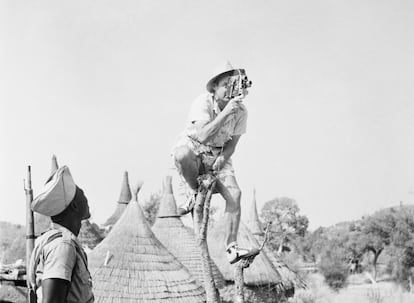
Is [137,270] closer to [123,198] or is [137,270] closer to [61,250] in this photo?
[61,250]

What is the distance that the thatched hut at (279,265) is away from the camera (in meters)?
14.6

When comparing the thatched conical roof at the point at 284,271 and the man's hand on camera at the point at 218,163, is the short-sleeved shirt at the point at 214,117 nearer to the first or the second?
the man's hand on camera at the point at 218,163

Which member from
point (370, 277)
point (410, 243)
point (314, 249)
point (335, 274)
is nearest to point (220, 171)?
point (335, 274)

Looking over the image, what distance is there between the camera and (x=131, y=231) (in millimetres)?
8250

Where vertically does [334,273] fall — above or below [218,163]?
below

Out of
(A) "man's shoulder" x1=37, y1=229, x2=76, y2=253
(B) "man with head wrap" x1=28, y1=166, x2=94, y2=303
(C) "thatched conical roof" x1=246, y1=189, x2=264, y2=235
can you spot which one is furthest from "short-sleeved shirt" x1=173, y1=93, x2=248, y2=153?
(C) "thatched conical roof" x1=246, y1=189, x2=264, y2=235

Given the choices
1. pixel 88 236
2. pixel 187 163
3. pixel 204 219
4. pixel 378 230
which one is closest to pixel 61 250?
pixel 187 163

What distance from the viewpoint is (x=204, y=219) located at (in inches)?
134

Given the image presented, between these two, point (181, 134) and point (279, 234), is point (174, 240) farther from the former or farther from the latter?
point (279, 234)

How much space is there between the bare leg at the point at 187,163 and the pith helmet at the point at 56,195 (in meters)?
0.97

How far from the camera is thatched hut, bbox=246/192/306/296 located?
1456cm

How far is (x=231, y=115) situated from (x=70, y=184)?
1132 mm

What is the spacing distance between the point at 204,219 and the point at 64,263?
58.4 inches

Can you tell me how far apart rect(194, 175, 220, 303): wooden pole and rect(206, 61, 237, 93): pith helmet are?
57 centimetres
